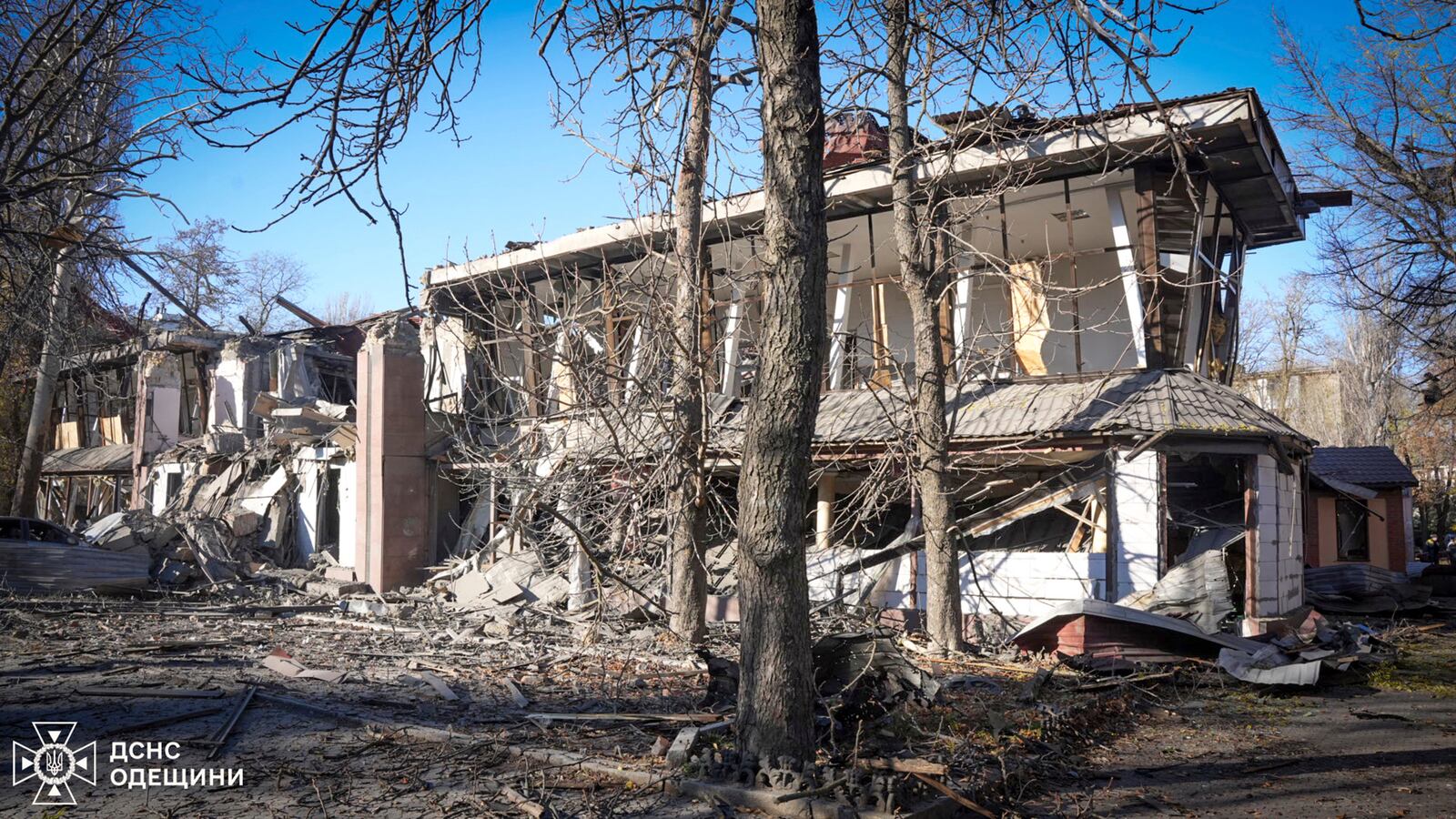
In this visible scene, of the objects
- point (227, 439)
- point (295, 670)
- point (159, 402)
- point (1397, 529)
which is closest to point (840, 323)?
point (295, 670)

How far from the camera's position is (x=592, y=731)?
6.52 m

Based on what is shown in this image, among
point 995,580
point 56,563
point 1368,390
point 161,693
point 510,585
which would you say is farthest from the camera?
point 1368,390

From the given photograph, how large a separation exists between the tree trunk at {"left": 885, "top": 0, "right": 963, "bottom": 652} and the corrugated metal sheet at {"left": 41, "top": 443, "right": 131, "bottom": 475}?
25.4m

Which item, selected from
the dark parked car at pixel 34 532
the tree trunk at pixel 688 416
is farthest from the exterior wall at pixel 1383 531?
the dark parked car at pixel 34 532

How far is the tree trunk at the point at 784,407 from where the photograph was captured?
4.92 m

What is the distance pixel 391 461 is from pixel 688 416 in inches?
367

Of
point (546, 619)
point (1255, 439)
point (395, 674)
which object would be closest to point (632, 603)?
point (546, 619)

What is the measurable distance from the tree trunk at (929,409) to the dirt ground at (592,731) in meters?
0.71

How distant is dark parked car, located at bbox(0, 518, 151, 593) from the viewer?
15375mm

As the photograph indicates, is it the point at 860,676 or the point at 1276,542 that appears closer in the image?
the point at 860,676

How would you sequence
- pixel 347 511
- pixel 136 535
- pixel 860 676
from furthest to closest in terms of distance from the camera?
pixel 347 511, pixel 136 535, pixel 860 676

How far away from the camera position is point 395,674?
29.4 feet

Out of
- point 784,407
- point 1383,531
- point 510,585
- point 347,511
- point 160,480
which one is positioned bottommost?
point 1383,531

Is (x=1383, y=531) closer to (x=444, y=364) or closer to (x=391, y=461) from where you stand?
(x=444, y=364)
